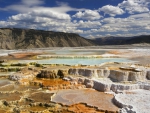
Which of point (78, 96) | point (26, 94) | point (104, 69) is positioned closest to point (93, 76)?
point (104, 69)

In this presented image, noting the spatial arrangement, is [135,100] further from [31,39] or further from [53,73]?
[31,39]

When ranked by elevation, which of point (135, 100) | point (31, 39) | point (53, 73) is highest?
point (31, 39)

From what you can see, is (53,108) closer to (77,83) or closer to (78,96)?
(78,96)

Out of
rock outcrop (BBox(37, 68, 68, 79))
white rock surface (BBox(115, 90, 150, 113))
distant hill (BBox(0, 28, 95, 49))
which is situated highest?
distant hill (BBox(0, 28, 95, 49))

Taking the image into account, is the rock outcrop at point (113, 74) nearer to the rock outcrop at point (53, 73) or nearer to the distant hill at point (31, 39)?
the rock outcrop at point (53, 73)

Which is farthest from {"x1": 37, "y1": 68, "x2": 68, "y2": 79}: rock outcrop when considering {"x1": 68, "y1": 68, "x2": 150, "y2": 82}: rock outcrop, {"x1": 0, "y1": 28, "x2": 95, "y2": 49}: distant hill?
{"x1": 0, "y1": 28, "x2": 95, "y2": 49}: distant hill

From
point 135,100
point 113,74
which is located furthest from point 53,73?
point 135,100

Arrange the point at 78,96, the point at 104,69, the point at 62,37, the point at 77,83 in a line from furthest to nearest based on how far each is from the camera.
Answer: the point at 62,37, the point at 104,69, the point at 77,83, the point at 78,96

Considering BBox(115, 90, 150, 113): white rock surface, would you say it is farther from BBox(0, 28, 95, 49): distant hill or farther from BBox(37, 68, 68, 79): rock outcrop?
BBox(0, 28, 95, 49): distant hill
